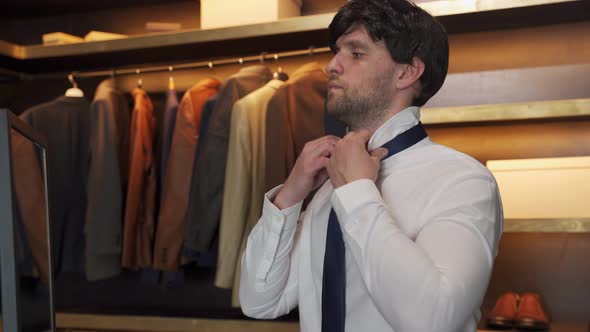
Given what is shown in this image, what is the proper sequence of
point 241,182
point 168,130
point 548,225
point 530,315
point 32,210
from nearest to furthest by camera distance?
1. point 32,210
2. point 548,225
3. point 530,315
4. point 241,182
5. point 168,130

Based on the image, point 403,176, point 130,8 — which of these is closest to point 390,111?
point 403,176

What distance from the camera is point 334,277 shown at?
1.31 meters

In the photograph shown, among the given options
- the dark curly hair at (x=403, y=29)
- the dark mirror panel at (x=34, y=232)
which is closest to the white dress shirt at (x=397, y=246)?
the dark curly hair at (x=403, y=29)

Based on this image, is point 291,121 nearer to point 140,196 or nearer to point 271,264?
point 140,196

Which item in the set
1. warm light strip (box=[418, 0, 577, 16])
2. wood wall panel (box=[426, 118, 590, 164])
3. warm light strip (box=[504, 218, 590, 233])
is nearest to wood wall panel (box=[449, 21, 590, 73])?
wood wall panel (box=[426, 118, 590, 164])

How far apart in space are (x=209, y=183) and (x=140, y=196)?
408 mm

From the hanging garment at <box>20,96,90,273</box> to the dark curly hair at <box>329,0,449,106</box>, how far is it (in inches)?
75.4

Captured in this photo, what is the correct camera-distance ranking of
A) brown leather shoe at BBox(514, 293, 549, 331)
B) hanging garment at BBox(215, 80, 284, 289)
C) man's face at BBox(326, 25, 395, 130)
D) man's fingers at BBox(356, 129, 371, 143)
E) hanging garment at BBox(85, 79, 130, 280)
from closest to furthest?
man's fingers at BBox(356, 129, 371, 143), man's face at BBox(326, 25, 395, 130), brown leather shoe at BBox(514, 293, 549, 331), hanging garment at BBox(215, 80, 284, 289), hanging garment at BBox(85, 79, 130, 280)

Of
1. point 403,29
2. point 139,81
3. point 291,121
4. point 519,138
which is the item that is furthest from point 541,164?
point 139,81

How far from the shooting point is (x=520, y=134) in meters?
2.76

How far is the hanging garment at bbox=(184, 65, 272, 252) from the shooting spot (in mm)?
2631

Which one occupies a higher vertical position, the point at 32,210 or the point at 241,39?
the point at 241,39

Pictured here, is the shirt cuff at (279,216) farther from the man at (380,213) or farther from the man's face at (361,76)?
the man's face at (361,76)

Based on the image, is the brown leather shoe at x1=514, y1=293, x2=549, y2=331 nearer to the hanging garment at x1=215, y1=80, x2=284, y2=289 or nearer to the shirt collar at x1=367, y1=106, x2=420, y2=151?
the hanging garment at x1=215, y1=80, x2=284, y2=289
